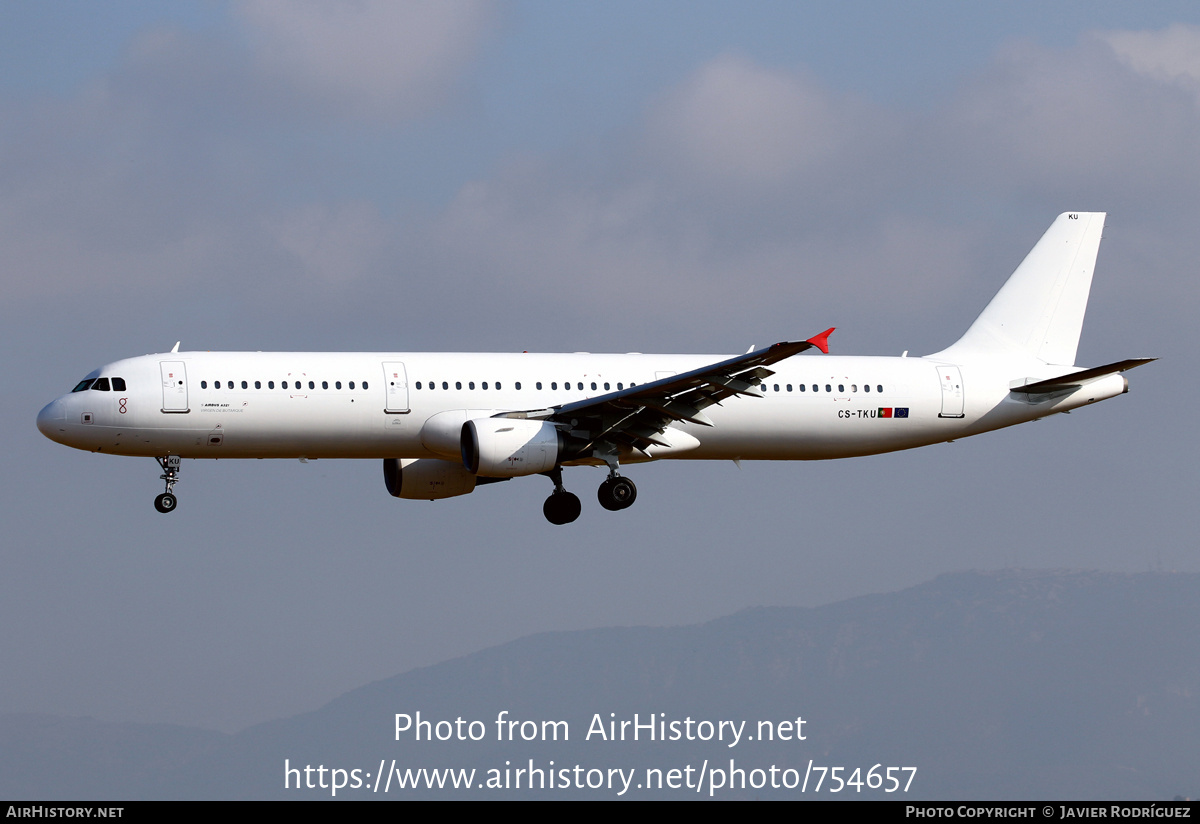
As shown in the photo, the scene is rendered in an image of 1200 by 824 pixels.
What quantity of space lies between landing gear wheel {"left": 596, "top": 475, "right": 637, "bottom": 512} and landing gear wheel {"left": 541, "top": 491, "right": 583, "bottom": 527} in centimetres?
100

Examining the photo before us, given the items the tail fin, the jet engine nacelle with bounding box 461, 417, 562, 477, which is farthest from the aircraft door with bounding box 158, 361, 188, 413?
the tail fin

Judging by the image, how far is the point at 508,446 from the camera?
131 ft

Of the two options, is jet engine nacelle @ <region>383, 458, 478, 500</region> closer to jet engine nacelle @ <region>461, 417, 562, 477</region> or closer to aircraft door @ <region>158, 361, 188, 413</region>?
jet engine nacelle @ <region>461, 417, 562, 477</region>

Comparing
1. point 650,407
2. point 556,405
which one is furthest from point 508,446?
point 650,407

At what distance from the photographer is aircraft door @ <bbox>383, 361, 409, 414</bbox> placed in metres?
40.4

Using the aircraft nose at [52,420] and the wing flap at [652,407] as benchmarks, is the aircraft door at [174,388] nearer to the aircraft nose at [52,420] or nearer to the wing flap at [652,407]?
the aircraft nose at [52,420]

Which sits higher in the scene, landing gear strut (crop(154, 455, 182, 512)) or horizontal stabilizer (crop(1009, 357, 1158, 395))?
horizontal stabilizer (crop(1009, 357, 1158, 395))

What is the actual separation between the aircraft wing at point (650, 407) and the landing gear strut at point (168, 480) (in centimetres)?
876

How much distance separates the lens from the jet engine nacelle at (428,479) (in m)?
44.9

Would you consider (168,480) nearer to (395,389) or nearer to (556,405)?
(395,389)

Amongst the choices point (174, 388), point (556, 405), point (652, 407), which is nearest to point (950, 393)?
point (652, 407)

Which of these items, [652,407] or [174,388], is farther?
[652,407]

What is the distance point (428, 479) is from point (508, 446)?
596cm

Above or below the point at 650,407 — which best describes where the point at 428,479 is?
above
